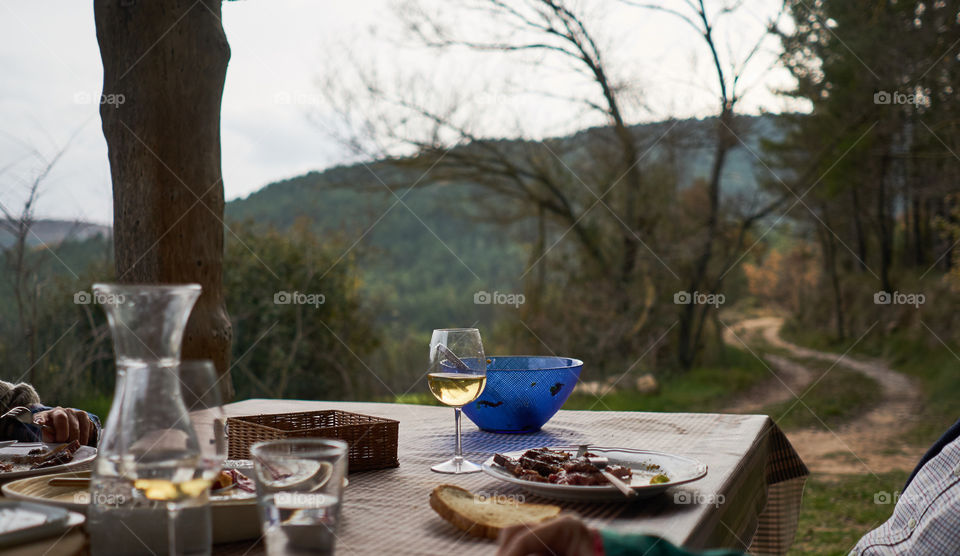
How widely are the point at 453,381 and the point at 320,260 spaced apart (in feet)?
→ 17.0

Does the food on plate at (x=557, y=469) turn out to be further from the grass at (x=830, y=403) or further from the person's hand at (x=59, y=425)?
the grass at (x=830, y=403)

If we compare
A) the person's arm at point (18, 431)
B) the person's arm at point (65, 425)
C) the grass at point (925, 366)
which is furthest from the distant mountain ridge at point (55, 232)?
the grass at point (925, 366)

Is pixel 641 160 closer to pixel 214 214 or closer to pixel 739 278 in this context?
pixel 739 278

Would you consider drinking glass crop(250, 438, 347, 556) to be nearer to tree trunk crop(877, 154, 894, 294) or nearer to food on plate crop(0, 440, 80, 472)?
food on plate crop(0, 440, 80, 472)

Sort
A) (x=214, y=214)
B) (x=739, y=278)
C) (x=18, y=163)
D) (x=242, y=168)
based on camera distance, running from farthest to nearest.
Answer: (x=739, y=278) → (x=242, y=168) → (x=18, y=163) → (x=214, y=214)

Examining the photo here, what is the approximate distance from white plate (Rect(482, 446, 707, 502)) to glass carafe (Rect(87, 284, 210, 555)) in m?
0.50

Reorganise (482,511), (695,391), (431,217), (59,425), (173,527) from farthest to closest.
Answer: (431,217) < (695,391) < (59,425) < (482,511) < (173,527)

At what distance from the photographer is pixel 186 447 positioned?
642 mm

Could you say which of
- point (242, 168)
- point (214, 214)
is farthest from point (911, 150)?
point (214, 214)

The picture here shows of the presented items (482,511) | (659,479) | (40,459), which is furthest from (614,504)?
(40,459)

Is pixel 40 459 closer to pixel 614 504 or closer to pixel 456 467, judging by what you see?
pixel 456 467

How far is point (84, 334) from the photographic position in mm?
4434

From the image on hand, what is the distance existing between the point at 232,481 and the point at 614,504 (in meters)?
0.53

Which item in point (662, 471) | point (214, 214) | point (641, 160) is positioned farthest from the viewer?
point (641, 160)
